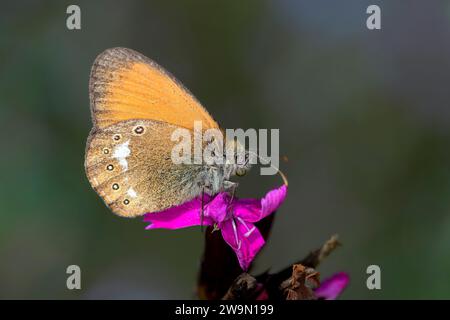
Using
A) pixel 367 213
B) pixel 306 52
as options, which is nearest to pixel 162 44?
pixel 306 52

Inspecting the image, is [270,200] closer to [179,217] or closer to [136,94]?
[179,217]

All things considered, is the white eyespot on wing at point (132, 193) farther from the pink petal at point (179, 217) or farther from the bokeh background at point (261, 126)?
the bokeh background at point (261, 126)

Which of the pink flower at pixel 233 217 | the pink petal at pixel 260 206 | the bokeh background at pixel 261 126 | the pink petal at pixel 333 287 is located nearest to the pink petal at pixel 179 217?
the pink flower at pixel 233 217

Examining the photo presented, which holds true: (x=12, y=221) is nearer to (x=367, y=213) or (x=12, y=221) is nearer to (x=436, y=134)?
(x=367, y=213)

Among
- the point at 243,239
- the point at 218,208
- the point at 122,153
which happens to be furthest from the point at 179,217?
the point at 122,153

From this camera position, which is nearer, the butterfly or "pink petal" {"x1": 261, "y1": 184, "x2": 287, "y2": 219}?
"pink petal" {"x1": 261, "y1": 184, "x2": 287, "y2": 219}

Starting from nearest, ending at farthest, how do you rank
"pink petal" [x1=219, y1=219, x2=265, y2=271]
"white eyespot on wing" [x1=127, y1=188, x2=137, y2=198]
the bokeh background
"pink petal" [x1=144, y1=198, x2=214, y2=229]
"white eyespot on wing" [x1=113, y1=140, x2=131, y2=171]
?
1. "pink petal" [x1=219, y1=219, x2=265, y2=271]
2. "pink petal" [x1=144, y1=198, x2=214, y2=229]
3. "white eyespot on wing" [x1=127, y1=188, x2=137, y2=198]
4. "white eyespot on wing" [x1=113, y1=140, x2=131, y2=171]
5. the bokeh background

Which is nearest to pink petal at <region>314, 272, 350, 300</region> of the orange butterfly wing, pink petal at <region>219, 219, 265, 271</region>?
pink petal at <region>219, 219, 265, 271</region>

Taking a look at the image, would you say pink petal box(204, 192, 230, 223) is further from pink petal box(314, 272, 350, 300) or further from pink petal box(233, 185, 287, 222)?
pink petal box(314, 272, 350, 300)
